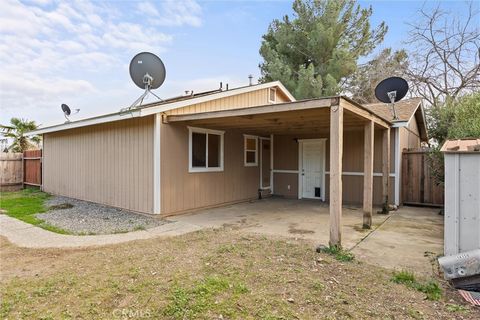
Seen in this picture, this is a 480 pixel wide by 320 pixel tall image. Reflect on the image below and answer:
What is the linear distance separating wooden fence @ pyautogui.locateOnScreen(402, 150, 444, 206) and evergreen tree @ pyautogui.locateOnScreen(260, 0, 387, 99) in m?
7.07

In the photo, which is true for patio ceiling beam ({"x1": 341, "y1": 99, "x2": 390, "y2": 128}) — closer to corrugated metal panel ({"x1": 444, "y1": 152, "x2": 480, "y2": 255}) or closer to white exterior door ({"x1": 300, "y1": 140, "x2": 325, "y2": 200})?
corrugated metal panel ({"x1": 444, "y1": 152, "x2": 480, "y2": 255})

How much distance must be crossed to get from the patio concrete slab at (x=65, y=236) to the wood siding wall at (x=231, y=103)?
2766 millimetres

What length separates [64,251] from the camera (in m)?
4.29

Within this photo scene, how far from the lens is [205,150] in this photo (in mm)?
7832

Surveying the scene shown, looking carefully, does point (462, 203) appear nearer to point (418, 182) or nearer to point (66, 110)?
point (418, 182)

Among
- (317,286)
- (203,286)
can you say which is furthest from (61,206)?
(317,286)

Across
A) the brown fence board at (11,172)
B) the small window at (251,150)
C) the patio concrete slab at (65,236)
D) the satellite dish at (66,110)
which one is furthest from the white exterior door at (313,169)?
the brown fence board at (11,172)

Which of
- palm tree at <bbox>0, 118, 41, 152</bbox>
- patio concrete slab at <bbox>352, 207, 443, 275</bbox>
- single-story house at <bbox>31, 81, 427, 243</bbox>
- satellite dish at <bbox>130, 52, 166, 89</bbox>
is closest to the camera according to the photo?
patio concrete slab at <bbox>352, 207, 443, 275</bbox>

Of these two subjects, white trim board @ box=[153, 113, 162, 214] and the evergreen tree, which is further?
the evergreen tree

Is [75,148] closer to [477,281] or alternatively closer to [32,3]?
[32,3]

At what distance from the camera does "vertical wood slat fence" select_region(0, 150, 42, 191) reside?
39.1ft

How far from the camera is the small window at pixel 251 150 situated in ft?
31.0

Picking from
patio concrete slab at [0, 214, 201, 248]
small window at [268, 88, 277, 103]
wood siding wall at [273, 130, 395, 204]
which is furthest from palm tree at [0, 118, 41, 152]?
wood siding wall at [273, 130, 395, 204]

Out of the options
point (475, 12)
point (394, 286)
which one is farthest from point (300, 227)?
point (475, 12)
